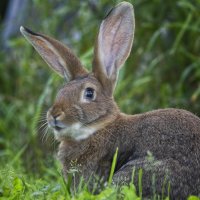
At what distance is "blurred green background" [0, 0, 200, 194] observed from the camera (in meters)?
8.30

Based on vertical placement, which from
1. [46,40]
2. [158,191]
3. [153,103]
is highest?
[46,40]

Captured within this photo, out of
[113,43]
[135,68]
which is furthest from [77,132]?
[135,68]

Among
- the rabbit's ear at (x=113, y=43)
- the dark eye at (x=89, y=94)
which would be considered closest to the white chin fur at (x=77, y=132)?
the dark eye at (x=89, y=94)

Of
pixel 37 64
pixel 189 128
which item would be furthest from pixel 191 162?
pixel 37 64

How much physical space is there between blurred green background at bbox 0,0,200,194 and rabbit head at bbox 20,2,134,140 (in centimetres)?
117

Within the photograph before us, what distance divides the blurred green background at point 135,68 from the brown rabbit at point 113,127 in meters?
1.22

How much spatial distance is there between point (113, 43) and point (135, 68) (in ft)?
8.23

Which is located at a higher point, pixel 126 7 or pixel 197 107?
pixel 126 7

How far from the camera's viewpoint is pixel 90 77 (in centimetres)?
655

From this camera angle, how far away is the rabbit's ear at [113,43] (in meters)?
6.55

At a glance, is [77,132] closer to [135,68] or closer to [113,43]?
[113,43]

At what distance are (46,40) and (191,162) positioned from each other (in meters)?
1.83

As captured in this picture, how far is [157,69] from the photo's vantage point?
8.86 metres

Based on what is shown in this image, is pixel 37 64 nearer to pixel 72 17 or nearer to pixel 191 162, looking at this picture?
pixel 72 17
